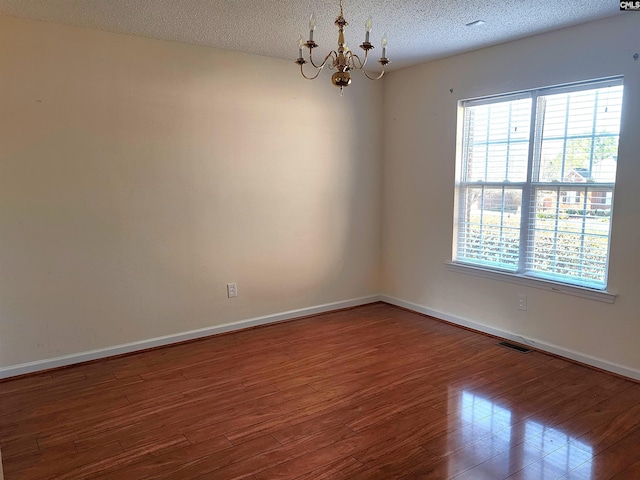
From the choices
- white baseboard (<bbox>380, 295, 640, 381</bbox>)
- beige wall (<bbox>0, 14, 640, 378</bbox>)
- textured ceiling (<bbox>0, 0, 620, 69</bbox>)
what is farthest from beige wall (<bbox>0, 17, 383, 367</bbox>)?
white baseboard (<bbox>380, 295, 640, 381</bbox>)

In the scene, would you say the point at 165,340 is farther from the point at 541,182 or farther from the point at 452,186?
the point at 541,182

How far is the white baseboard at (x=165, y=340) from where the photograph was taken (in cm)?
318

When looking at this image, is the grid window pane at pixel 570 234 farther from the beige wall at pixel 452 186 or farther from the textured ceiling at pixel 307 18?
the textured ceiling at pixel 307 18

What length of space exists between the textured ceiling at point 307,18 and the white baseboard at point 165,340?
2387mm

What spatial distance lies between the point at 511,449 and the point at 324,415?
3.34 ft

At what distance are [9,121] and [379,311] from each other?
140 inches

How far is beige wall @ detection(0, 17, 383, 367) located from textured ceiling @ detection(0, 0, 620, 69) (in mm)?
273

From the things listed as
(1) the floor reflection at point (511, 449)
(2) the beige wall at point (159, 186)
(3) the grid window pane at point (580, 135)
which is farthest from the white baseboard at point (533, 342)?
(3) the grid window pane at point (580, 135)

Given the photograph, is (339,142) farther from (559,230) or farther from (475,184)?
(559,230)

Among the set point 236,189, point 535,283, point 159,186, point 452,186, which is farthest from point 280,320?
point 535,283

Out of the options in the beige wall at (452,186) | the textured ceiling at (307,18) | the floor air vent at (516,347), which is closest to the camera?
the textured ceiling at (307,18)

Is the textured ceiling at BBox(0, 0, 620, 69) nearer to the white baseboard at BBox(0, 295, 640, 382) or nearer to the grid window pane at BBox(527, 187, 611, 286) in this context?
the grid window pane at BBox(527, 187, 611, 286)

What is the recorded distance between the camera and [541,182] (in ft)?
11.5

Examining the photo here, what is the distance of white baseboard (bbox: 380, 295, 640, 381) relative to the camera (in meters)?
3.11
